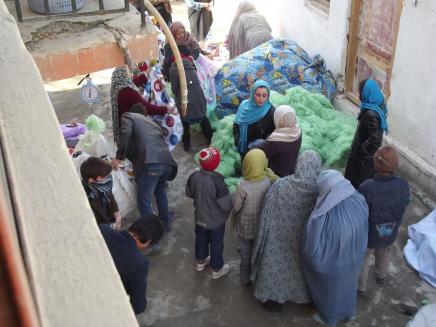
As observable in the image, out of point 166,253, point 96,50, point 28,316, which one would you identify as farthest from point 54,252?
point 166,253

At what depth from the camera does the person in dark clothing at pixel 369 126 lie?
451 centimetres

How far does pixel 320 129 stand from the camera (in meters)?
6.04

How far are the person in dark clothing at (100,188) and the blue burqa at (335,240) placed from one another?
5.43 ft

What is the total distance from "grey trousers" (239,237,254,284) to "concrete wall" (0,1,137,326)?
10.3 ft

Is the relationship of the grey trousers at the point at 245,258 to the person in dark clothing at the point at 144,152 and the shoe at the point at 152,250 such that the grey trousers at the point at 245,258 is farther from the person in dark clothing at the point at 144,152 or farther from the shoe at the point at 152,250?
the person in dark clothing at the point at 144,152

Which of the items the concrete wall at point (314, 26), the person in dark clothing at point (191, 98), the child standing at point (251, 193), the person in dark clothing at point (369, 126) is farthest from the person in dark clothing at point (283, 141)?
the concrete wall at point (314, 26)

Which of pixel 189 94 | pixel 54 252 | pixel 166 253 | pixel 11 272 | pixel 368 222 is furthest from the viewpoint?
pixel 189 94

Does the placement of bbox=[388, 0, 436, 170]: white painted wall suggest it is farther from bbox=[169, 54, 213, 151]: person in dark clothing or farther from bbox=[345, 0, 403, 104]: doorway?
bbox=[169, 54, 213, 151]: person in dark clothing

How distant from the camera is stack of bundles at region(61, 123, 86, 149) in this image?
569 cm

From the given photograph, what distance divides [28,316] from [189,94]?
5.58 meters

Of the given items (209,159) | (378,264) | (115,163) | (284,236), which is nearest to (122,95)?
(115,163)

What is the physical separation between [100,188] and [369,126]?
2453 millimetres

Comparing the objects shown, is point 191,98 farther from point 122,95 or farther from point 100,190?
point 100,190

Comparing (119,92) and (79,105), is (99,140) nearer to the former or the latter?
(119,92)
